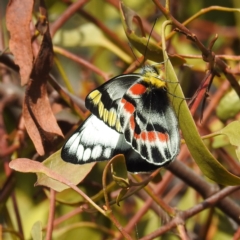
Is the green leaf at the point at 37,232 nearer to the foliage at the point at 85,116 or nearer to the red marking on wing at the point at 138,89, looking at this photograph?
the foliage at the point at 85,116

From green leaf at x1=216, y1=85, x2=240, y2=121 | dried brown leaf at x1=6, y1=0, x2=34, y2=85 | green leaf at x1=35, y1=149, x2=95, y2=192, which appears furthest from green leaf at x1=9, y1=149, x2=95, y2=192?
green leaf at x1=216, y1=85, x2=240, y2=121

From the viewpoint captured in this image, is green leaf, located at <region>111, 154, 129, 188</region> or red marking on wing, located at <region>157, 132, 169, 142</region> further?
red marking on wing, located at <region>157, 132, 169, 142</region>

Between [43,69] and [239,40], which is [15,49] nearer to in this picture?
[43,69]

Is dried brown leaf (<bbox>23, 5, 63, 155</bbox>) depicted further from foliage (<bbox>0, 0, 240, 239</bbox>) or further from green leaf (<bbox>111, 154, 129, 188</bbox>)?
green leaf (<bbox>111, 154, 129, 188</bbox>)

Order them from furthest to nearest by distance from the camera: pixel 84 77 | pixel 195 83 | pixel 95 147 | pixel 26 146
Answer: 1. pixel 195 83
2. pixel 84 77
3. pixel 26 146
4. pixel 95 147

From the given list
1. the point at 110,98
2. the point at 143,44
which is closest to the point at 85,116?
the point at 110,98

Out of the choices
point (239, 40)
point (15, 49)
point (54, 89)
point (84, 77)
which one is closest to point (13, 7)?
point (15, 49)

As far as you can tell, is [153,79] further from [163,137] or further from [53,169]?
[53,169]
